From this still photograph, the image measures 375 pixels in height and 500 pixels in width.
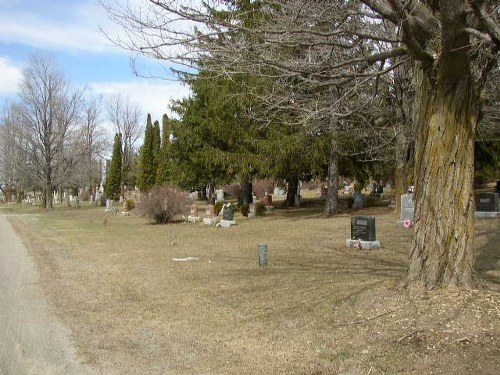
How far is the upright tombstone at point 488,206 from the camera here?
2017 centimetres

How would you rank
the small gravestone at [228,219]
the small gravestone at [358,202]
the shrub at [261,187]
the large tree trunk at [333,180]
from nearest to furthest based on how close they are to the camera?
the small gravestone at [228,219], the large tree trunk at [333,180], the small gravestone at [358,202], the shrub at [261,187]

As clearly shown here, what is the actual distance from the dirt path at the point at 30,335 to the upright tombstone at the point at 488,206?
16.6 meters

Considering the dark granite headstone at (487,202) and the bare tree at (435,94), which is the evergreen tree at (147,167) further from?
the bare tree at (435,94)

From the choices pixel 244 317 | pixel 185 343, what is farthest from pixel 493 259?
pixel 185 343

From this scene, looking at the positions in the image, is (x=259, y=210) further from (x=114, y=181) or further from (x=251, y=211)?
(x=114, y=181)

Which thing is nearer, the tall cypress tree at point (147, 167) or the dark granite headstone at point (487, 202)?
the dark granite headstone at point (487, 202)

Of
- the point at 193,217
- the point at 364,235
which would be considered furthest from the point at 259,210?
the point at 364,235

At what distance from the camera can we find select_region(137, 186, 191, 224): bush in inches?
925

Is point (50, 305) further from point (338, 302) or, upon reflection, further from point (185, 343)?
point (338, 302)

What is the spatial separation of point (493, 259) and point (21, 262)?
10.3 m

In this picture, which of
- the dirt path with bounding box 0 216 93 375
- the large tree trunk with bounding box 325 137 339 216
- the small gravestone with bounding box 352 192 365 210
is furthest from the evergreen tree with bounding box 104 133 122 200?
the dirt path with bounding box 0 216 93 375

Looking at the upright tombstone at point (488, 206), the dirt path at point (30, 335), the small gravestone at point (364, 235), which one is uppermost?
the upright tombstone at point (488, 206)

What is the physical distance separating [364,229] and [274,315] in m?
6.58

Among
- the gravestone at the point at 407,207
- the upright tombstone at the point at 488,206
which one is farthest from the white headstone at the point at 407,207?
the upright tombstone at the point at 488,206
